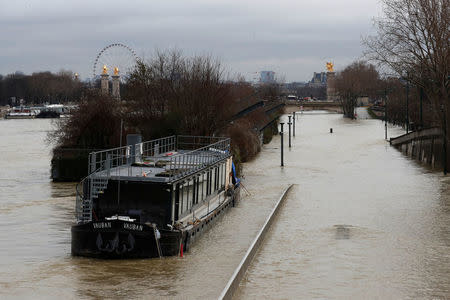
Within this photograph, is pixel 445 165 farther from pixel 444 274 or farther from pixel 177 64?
pixel 444 274

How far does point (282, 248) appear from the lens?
25484mm

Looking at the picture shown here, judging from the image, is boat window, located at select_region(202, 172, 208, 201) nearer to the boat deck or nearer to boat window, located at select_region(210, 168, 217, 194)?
the boat deck

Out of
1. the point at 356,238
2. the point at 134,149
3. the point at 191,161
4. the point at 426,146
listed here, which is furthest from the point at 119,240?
the point at 426,146

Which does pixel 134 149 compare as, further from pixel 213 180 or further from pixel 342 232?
pixel 342 232

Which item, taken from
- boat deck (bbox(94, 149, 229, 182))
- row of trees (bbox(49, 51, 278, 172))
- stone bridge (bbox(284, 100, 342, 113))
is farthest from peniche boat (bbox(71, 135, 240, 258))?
stone bridge (bbox(284, 100, 342, 113))

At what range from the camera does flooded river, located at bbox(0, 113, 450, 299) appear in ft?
66.6

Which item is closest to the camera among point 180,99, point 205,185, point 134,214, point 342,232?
point 134,214

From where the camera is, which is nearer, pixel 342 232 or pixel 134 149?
pixel 134 149

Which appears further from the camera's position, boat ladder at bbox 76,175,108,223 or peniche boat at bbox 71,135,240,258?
boat ladder at bbox 76,175,108,223

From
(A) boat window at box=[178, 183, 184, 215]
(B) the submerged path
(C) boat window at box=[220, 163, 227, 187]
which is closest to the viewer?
(B) the submerged path

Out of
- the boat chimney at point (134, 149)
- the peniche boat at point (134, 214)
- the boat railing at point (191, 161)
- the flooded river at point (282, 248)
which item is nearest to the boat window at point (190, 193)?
the peniche boat at point (134, 214)

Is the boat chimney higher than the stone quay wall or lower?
higher

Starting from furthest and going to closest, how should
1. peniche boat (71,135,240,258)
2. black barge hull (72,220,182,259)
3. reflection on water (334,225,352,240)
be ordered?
1. reflection on water (334,225,352,240)
2. peniche boat (71,135,240,258)
3. black barge hull (72,220,182,259)

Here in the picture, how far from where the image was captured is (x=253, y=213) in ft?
109
